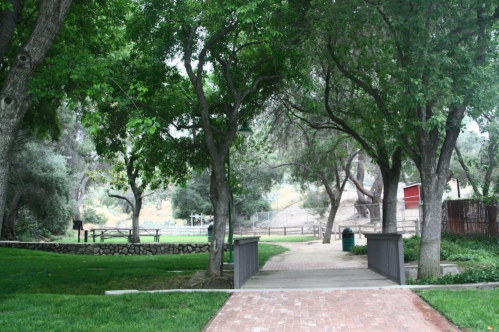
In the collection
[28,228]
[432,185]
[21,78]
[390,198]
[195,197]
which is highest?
[21,78]

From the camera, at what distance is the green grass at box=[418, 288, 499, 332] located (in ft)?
19.8

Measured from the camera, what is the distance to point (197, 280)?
34.2 feet

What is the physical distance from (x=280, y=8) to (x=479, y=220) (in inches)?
492

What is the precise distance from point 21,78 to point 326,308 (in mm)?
6237

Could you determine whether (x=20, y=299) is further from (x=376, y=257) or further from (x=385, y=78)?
(x=385, y=78)

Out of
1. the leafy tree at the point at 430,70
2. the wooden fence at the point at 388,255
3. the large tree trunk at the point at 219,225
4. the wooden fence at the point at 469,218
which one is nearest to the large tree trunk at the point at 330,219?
the wooden fence at the point at 469,218

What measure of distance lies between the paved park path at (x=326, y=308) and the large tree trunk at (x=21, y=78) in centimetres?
421

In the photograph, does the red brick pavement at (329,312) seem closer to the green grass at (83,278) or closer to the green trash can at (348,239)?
the green grass at (83,278)

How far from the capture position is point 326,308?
24.1 ft

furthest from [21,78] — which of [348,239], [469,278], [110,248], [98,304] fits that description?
[110,248]

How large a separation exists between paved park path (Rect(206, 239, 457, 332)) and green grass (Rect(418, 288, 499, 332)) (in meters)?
0.16

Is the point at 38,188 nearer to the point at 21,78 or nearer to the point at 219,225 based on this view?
the point at 219,225

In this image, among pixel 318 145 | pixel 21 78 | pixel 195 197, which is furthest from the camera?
pixel 195 197

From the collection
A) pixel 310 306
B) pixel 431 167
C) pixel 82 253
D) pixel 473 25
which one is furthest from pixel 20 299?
pixel 82 253
